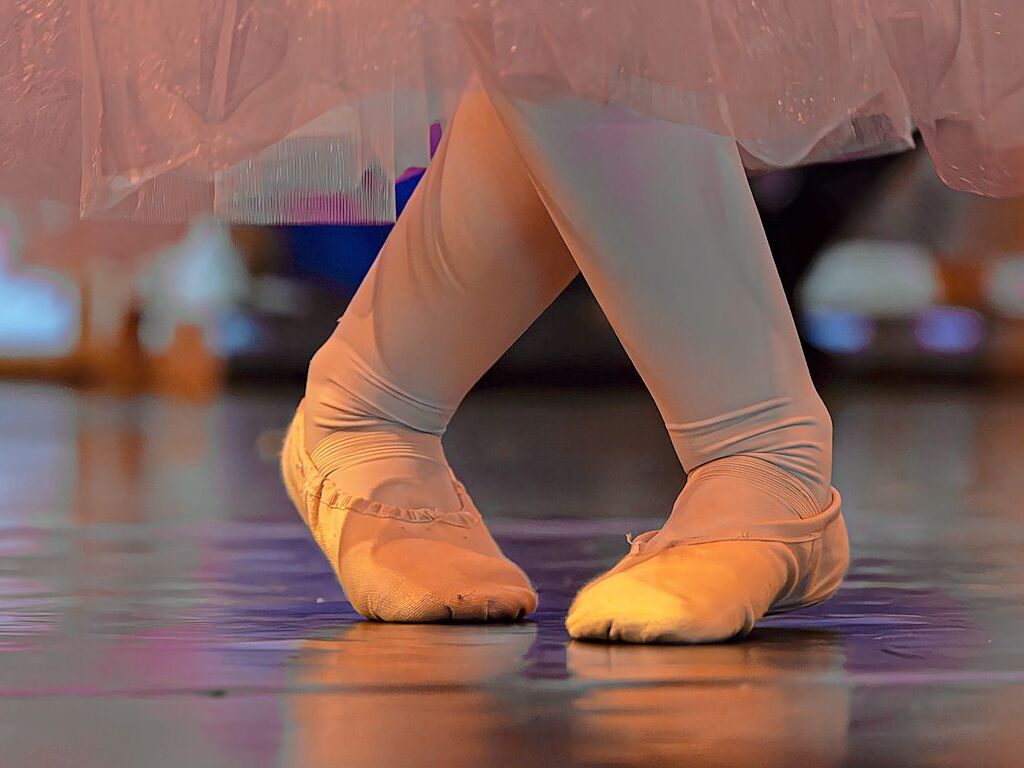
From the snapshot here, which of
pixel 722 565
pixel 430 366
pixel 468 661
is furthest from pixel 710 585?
pixel 430 366

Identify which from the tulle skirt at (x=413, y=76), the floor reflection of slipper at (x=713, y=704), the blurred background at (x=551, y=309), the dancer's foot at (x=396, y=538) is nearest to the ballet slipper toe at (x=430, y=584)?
the dancer's foot at (x=396, y=538)

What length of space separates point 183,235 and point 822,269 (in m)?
2.00

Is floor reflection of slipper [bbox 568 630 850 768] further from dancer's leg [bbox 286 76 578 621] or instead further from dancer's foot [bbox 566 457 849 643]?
dancer's leg [bbox 286 76 578 621]

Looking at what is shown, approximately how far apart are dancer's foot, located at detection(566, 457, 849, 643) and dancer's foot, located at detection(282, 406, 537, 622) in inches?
3.3

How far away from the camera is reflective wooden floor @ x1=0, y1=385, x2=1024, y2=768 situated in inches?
22.0

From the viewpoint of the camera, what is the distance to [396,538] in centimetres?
95

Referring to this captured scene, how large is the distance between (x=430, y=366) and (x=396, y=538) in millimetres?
111

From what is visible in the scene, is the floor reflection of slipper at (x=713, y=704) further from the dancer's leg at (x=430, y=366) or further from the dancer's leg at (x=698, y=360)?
the dancer's leg at (x=430, y=366)

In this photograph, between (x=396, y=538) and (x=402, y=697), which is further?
(x=396, y=538)

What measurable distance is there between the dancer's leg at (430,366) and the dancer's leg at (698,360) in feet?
0.35

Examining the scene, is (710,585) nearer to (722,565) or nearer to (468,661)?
(722,565)

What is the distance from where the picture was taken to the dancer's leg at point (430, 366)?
0.91 meters

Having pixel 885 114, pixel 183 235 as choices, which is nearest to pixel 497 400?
pixel 183 235

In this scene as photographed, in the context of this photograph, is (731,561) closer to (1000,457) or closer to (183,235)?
(1000,457)
